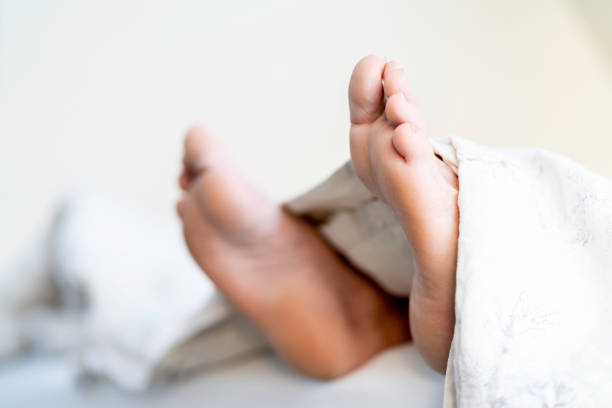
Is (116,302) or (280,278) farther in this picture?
(116,302)

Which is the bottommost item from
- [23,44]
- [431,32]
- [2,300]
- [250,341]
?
[250,341]

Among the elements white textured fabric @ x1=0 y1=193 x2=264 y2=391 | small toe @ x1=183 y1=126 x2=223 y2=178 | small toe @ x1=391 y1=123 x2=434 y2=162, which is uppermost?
small toe @ x1=183 y1=126 x2=223 y2=178

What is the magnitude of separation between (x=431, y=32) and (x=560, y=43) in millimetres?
105

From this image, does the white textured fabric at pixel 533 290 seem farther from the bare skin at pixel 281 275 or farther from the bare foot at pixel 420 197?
the bare skin at pixel 281 275

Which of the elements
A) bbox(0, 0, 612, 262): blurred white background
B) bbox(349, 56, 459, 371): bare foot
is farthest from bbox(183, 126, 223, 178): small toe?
bbox(349, 56, 459, 371): bare foot

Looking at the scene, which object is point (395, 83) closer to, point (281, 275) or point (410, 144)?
point (410, 144)

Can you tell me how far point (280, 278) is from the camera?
0.61 m

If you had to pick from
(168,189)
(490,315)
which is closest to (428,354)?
(490,315)

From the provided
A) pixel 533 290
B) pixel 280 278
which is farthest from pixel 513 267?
pixel 280 278

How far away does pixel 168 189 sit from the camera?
1.55 metres

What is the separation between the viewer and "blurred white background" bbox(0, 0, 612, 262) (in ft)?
1.63

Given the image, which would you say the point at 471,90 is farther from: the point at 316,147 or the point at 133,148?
the point at 133,148

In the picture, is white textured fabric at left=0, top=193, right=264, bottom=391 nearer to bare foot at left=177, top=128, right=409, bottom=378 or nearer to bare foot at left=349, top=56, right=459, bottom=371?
bare foot at left=177, top=128, right=409, bottom=378

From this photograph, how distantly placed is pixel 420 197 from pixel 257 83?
2.55ft
